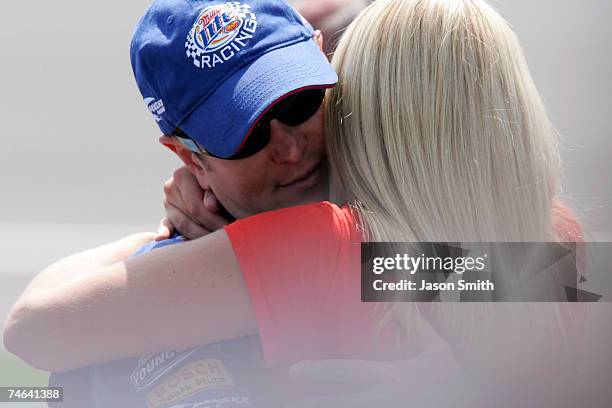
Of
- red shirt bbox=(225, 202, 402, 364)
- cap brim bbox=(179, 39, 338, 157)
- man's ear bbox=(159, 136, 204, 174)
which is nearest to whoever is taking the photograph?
red shirt bbox=(225, 202, 402, 364)

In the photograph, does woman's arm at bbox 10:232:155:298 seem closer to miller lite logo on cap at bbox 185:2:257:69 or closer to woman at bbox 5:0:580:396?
woman at bbox 5:0:580:396

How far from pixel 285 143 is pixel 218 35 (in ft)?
0.69

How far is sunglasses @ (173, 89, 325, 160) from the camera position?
1233 millimetres

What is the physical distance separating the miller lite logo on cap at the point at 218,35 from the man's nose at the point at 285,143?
0.14 metres

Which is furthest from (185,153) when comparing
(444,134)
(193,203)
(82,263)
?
(444,134)

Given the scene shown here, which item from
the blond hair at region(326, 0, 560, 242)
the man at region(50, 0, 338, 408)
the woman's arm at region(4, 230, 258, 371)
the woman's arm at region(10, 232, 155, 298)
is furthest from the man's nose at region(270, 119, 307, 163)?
the woman's arm at region(10, 232, 155, 298)

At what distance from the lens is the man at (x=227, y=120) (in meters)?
1.19

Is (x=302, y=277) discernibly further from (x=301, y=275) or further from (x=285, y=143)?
(x=285, y=143)

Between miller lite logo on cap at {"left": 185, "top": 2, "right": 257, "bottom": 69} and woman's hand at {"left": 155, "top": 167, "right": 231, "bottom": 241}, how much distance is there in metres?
0.28

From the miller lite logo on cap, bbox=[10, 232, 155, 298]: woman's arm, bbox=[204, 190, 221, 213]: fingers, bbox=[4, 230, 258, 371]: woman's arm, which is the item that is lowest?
bbox=[4, 230, 258, 371]: woman's arm

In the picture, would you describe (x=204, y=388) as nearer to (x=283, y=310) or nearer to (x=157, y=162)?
(x=283, y=310)

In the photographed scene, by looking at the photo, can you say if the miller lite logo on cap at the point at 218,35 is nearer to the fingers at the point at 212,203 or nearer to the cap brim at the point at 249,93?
the cap brim at the point at 249,93

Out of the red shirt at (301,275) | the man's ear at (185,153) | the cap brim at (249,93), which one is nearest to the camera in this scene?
the red shirt at (301,275)

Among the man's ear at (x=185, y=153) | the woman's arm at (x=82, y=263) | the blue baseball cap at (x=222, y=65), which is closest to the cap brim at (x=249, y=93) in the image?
the blue baseball cap at (x=222, y=65)
